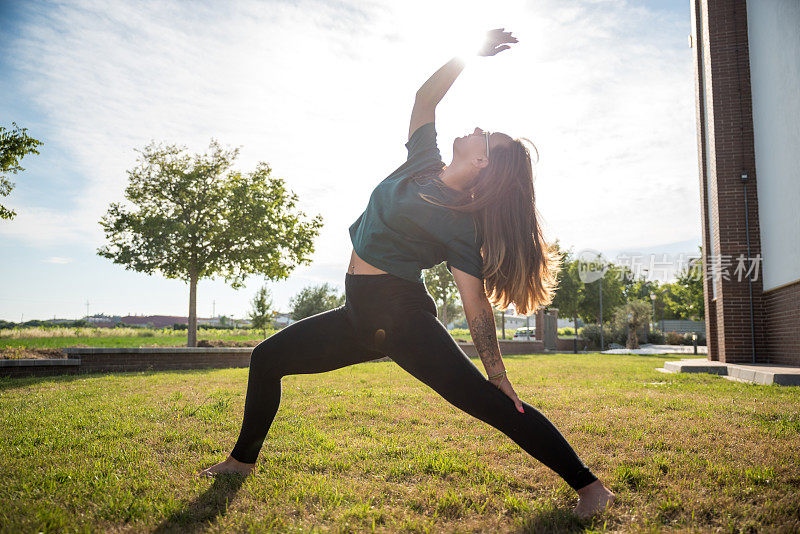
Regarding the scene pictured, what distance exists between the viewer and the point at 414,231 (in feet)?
8.29

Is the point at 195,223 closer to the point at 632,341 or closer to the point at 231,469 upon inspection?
the point at 231,469

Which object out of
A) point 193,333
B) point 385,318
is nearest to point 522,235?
point 385,318

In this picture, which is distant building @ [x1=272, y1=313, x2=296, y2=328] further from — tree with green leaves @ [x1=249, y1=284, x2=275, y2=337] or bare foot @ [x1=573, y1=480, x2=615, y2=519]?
bare foot @ [x1=573, y1=480, x2=615, y2=519]

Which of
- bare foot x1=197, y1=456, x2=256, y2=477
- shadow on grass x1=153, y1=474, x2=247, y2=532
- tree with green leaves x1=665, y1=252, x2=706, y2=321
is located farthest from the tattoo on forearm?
tree with green leaves x1=665, y1=252, x2=706, y2=321

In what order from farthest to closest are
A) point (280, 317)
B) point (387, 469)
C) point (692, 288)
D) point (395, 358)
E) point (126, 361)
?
point (280, 317) < point (692, 288) < point (126, 361) < point (387, 469) < point (395, 358)

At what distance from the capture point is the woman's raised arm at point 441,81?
2.90 metres

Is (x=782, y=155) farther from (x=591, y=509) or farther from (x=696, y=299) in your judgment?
(x=696, y=299)

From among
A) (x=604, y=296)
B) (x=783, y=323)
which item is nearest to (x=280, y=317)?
(x=604, y=296)

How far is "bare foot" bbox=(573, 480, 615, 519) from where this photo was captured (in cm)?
239

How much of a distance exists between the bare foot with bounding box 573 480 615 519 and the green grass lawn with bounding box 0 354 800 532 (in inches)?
1.8

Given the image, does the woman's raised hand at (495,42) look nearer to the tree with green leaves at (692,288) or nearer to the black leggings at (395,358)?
the black leggings at (395,358)

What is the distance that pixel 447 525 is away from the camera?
7.60 feet

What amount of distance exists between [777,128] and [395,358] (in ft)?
35.5

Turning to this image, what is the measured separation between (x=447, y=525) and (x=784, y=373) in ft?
26.5
